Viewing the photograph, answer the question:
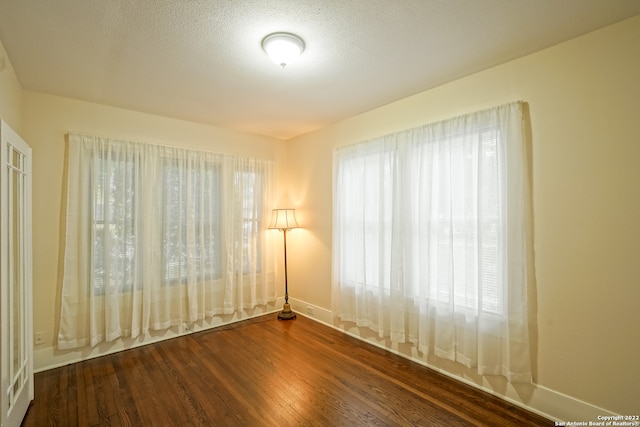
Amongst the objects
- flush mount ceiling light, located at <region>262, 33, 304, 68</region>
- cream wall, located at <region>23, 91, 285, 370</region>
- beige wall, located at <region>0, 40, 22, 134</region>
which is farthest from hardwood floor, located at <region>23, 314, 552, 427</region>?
flush mount ceiling light, located at <region>262, 33, 304, 68</region>

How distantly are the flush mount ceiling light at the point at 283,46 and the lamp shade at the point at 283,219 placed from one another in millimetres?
2368

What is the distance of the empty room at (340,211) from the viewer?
6.13 ft

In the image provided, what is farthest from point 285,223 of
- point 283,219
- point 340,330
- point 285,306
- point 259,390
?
point 259,390

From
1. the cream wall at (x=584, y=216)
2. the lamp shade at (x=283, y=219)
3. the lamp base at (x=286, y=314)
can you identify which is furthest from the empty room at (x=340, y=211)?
the lamp shade at (x=283, y=219)

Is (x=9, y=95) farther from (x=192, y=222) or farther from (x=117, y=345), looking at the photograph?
(x=117, y=345)

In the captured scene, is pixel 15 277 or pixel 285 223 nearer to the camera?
pixel 15 277

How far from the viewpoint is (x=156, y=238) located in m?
3.40

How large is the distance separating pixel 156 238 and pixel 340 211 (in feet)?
7.08

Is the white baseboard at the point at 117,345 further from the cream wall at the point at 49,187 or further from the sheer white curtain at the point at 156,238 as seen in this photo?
the sheer white curtain at the point at 156,238

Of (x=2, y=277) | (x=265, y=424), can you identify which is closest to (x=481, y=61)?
(x=265, y=424)

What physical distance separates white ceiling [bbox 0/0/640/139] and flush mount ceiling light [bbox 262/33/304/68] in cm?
5

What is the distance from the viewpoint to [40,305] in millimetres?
2824

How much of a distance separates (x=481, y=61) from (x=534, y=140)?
0.74 meters

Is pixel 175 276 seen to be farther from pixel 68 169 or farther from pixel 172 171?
pixel 68 169
